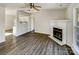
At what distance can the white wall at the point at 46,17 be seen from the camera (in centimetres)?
903

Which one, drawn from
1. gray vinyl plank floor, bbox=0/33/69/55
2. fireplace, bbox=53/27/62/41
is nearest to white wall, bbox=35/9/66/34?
fireplace, bbox=53/27/62/41

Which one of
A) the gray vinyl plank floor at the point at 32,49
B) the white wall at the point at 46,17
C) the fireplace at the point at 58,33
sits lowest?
the gray vinyl plank floor at the point at 32,49

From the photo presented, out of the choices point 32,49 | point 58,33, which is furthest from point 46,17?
point 32,49

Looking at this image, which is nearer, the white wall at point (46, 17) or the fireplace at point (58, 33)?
the fireplace at point (58, 33)

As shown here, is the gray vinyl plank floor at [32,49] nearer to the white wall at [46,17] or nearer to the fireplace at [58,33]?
the fireplace at [58,33]

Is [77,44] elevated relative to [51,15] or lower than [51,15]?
lower

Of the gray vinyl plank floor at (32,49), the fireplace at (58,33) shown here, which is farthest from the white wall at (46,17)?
the gray vinyl plank floor at (32,49)

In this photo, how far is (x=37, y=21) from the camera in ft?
34.2

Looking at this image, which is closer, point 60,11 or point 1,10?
point 1,10

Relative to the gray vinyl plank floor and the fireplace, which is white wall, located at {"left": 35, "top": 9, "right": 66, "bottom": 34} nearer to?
the fireplace

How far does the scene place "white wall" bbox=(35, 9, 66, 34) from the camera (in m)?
9.03
